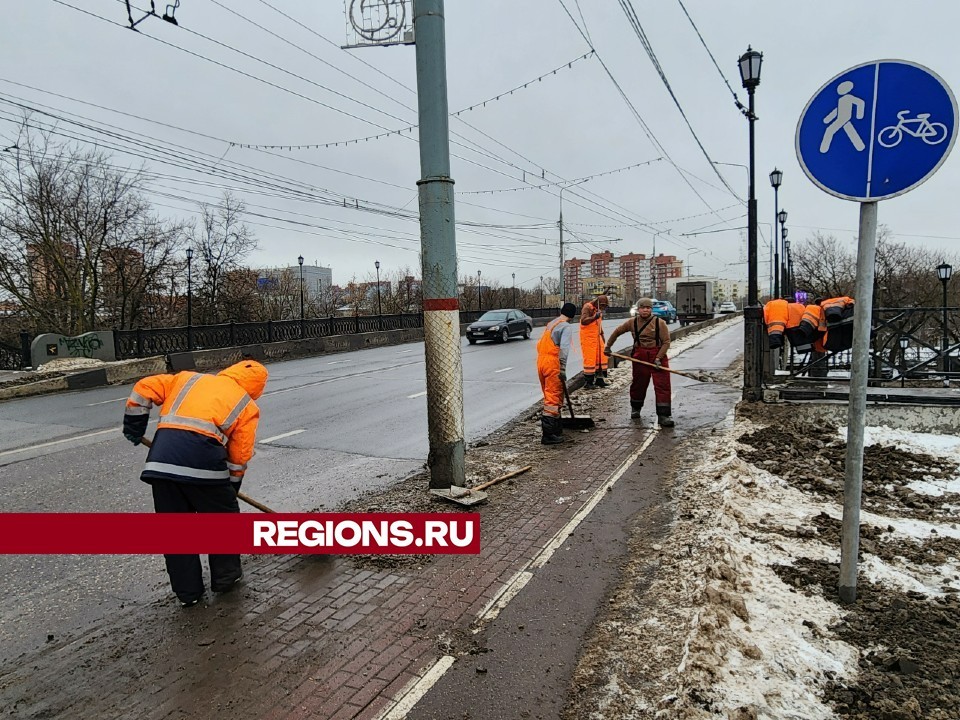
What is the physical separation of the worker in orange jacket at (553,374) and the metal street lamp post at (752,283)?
116 inches

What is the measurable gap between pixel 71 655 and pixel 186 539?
77 cm

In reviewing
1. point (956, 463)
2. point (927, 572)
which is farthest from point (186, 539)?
point (956, 463)

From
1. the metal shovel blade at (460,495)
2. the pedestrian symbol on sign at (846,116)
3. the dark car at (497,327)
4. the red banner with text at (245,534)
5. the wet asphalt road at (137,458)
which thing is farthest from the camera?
the dark car at (497,327)

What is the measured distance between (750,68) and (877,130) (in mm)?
8569

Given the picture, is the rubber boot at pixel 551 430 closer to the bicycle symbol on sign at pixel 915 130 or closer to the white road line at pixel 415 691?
the white road line at pixel 415 691

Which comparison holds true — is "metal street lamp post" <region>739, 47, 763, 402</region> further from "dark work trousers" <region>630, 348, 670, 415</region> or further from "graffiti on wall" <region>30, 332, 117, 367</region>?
"graffiti on wall" <region>30, 332, 117, 367</region>

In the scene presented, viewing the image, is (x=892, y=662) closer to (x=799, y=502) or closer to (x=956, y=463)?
(x=799, y=502)

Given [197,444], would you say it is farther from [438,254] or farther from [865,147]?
[865,147]

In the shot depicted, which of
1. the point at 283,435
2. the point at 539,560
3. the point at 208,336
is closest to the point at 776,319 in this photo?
the point at 539,560

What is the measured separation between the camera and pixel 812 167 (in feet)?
10.5

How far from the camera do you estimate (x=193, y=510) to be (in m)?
3.75

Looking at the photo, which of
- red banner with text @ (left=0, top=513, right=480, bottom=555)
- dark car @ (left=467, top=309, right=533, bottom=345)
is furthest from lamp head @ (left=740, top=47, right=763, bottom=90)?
dark car @ (left=467, top=309, right=533, bottom=345)

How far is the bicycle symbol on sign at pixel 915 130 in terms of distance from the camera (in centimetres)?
289

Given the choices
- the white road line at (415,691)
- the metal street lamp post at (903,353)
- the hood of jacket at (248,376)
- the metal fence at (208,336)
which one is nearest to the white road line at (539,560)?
the white road line at (415,691)
